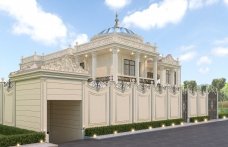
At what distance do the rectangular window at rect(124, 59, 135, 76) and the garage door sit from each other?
14989mm

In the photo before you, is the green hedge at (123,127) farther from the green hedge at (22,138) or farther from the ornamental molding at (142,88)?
the green hedge at (22,138)

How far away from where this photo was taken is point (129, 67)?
119 ft

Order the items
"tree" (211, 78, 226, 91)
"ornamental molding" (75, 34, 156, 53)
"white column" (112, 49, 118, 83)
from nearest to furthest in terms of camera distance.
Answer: "white column" (112, 49, 118, 83) < "ornamental molding" (75, 34, 156, 53) < "tree" (211, 78, 226, 91)

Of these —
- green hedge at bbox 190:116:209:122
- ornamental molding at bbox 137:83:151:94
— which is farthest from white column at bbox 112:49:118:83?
green hedge at bbox 190:116:209:122

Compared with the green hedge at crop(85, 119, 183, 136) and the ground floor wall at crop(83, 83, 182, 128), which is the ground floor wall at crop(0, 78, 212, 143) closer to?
the ground floor wall at crop(83, 83, 182, 128)

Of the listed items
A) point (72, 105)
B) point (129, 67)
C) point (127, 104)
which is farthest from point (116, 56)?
point (72, 105)

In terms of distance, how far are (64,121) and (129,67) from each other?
1690 cm

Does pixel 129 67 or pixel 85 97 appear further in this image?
pixel 129 67

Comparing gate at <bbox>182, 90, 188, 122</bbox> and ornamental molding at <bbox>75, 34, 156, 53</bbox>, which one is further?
ornamental molding at <bbox>75, 34, 156, 53</bbox>

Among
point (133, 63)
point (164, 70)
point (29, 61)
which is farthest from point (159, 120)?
point (29, 61)

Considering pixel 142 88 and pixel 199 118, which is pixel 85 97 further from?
pixel 199 118

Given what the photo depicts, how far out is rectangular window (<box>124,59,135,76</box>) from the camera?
1414 inches

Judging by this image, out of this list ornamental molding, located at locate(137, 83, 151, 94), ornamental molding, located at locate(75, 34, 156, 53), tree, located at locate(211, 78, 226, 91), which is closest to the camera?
ornamental molding, located at locate(137, 83, 151, 94)

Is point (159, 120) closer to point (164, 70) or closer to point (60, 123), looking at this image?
point (60, 123)
